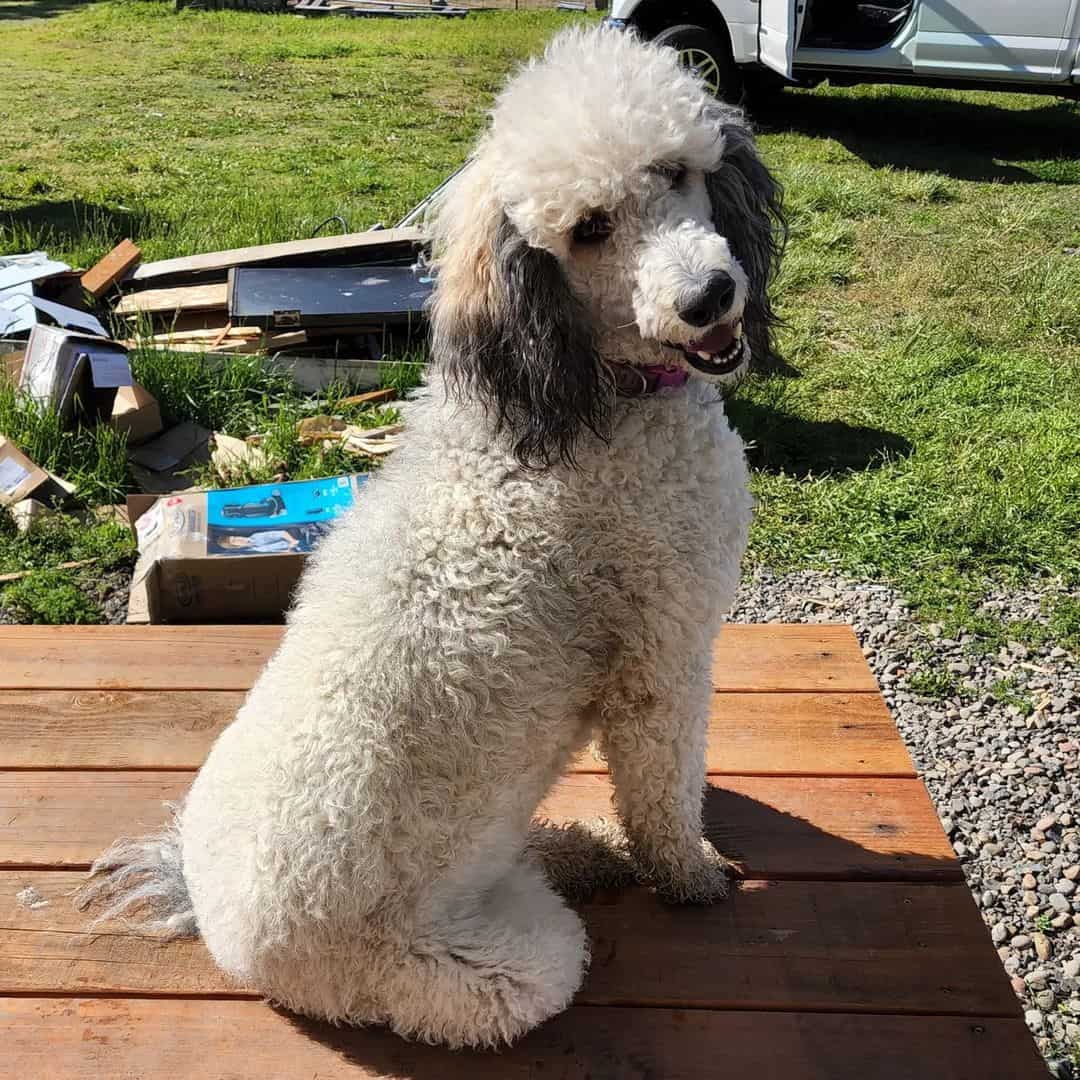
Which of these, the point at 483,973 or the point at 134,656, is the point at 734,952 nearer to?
the point at 483,973

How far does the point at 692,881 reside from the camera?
2242 mm

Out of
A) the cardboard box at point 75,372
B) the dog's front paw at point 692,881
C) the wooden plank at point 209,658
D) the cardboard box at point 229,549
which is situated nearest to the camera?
the dog's front paw at point 692,881

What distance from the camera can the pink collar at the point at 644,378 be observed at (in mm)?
1938

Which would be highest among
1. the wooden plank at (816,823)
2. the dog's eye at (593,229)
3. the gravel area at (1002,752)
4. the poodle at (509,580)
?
the dog's eye at (593,229)

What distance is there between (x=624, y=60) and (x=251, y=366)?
3.49 meters

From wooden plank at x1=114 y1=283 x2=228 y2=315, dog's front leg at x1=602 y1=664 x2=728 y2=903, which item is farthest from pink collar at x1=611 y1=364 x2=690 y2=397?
wooden plank at x1=114 y1=283 x2=228 y2=315

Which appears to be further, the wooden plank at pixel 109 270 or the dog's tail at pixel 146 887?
the wooden plank at pixel 109 270

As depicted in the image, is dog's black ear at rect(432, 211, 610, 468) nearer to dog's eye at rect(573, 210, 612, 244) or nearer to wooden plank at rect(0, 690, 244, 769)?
dog's eye at rect(573, 210, 612, 244)

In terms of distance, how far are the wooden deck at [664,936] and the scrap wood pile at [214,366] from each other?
2.21 feet

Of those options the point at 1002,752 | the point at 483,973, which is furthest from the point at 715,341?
the point at 1002,752

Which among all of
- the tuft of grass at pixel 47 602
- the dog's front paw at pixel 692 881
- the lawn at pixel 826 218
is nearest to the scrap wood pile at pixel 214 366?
the lawn at pixel 826 218

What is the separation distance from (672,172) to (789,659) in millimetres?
1583

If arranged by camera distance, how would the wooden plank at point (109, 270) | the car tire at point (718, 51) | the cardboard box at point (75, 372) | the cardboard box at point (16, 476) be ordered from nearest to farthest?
the cardboard box at point (16, 476)
the cardboard box at point (75, 372)
the wooden plank at point (109, 270)
the car tire at point (718, 51)

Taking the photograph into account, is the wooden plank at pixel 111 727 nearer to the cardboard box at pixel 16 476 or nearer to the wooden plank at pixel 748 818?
the wooden plank at pixel 748 818
